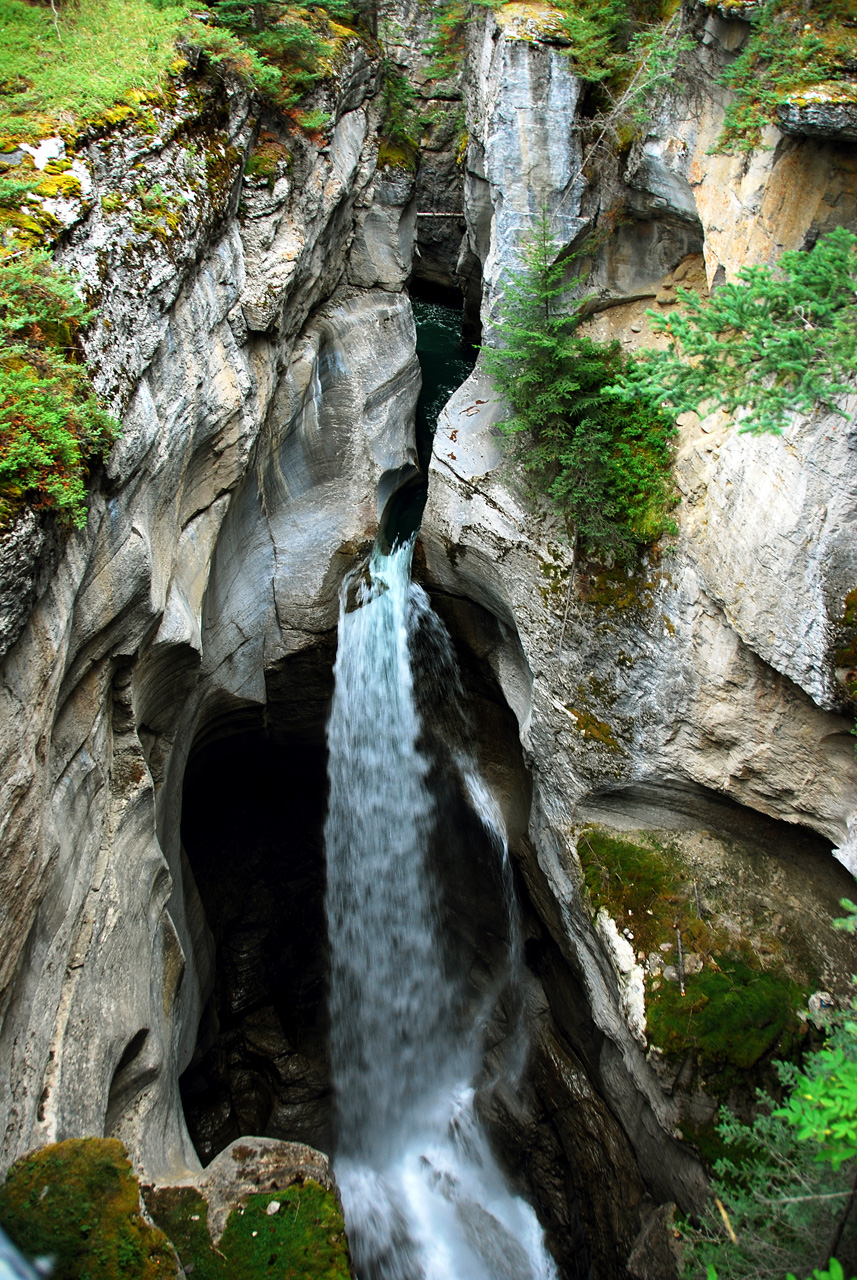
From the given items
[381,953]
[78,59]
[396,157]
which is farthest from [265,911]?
[396,157]

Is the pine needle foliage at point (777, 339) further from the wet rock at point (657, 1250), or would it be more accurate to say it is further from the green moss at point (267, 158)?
the wet rock at point (657, 1250)

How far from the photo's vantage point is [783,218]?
24.2 ft

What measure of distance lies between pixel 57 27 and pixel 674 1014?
12707mm

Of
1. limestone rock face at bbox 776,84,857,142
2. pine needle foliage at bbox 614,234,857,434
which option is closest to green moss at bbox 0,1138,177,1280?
pine needle foliage at bbox 614,234,857,434

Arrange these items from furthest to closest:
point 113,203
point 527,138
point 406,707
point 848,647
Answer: point 406,707 < point 527,138 < point 113,203 < point 848,647

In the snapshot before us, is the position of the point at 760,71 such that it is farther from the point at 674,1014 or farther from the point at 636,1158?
the point at 636,1158

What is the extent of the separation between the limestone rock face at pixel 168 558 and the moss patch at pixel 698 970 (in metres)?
4.96

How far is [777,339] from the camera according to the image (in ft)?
17.1

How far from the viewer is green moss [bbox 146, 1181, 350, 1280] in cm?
548

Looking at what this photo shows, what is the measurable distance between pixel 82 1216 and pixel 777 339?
23.4ft

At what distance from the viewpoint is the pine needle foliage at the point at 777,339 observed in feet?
16.7

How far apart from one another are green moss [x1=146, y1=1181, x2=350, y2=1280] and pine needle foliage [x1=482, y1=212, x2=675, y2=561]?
6.91 m

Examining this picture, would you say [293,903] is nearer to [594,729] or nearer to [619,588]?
[594,729]

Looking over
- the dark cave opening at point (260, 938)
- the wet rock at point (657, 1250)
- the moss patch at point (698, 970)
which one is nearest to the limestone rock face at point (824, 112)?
the moss patch at point (698, 970)
